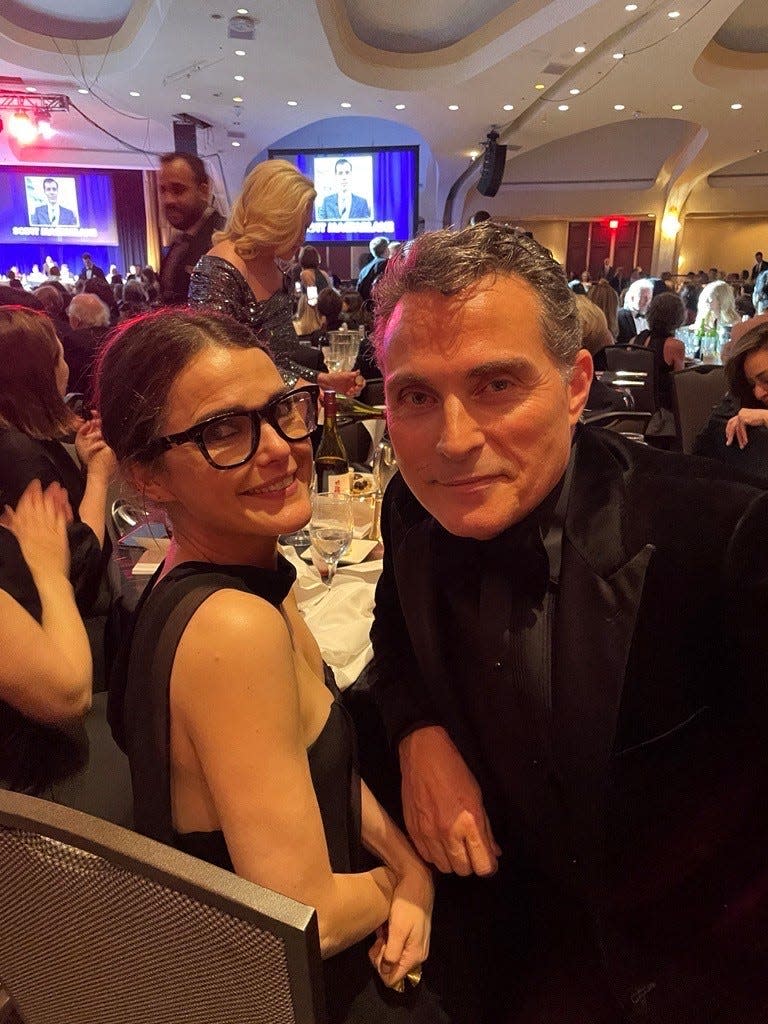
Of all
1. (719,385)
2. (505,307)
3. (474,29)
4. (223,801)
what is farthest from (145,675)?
(474,29)

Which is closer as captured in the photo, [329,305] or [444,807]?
[444,807]

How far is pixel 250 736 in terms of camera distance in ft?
2.64

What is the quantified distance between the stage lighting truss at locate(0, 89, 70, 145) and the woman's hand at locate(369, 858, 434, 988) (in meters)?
12.9

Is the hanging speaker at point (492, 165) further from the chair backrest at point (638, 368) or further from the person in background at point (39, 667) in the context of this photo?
the person in background at point (39, 667)

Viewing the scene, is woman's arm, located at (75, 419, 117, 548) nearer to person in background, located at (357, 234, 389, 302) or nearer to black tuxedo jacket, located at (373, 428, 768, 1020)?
black tuxedo jacket, located at (373, 428, 768, 1020)

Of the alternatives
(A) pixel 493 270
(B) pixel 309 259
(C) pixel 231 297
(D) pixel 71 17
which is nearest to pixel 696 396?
(C) pixel 231 297

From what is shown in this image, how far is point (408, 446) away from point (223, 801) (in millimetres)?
533

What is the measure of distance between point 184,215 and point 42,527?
7.59 ft

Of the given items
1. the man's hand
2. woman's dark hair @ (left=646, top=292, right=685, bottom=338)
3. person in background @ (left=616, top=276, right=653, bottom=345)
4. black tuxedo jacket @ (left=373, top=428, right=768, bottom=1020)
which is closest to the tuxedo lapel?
black tuxedo jacket @ (left=373, top=428, right=768, bottom=1020)

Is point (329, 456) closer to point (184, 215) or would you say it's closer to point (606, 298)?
point (184, 215)

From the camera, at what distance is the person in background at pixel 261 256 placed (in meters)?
2.77

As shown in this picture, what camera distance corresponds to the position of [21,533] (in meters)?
1.75

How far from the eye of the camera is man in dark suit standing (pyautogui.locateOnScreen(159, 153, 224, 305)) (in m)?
3.32

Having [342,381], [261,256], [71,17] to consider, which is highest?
[71,17]
